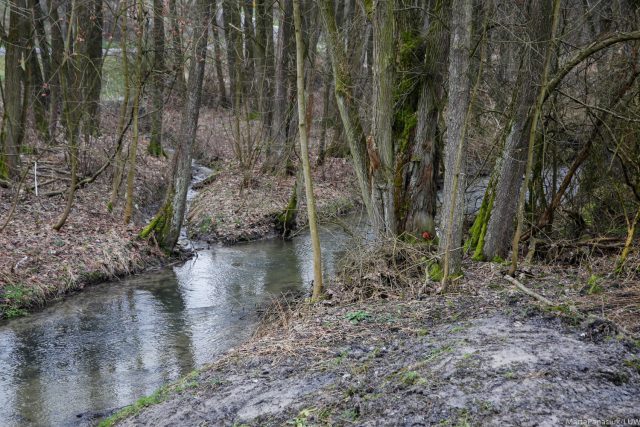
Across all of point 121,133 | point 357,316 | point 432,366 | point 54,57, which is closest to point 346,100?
point 357,316

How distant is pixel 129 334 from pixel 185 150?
214 inches

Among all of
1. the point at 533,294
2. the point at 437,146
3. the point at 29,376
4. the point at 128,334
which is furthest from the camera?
the point at 437,146

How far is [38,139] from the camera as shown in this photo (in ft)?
63.3

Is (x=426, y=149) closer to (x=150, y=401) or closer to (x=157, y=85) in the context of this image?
(x=150, y=401)

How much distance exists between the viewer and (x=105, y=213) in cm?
1606

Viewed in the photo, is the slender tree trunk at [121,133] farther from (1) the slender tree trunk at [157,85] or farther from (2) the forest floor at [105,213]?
(1) the slender tree trunk at [157,85]

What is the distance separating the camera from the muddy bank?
486 cm

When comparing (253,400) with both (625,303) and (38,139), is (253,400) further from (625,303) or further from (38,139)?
(38,139)

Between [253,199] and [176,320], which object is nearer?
[176,320]

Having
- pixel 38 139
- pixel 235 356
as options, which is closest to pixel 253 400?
pixel 235 356

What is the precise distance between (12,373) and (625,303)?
8118 millimetres

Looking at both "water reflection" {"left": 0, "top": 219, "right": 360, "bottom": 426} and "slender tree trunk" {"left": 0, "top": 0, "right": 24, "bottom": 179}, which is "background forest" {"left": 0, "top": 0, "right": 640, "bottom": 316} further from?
"water reflection" {"left": 0, "top": 219, "right": 360, "bottom": 426}

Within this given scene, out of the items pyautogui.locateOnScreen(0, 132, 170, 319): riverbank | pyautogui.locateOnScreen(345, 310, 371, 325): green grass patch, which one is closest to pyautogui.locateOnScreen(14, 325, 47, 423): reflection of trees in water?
pyautogui.locateOnScreen(0, 132, 170, 319): riverbank

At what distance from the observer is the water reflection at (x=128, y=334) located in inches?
320
